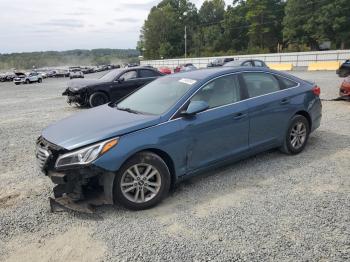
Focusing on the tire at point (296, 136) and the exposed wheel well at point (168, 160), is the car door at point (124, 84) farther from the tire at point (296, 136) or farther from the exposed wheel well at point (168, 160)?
the exposed wheel well at point (168, 160)

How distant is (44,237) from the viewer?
368 cm

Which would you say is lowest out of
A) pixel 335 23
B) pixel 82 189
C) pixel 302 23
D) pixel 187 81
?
pixel 82 189

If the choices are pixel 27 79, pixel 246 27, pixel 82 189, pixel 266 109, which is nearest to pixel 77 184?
pixel 82 189

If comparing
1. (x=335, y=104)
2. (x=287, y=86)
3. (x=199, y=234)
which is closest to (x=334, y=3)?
(x=335, y=104)

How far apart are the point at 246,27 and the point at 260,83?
8278 cm

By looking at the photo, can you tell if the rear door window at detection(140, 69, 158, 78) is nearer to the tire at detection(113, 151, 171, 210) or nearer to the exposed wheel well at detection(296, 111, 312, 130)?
the exposed wheel well at detection(296, 111, 312, 130)

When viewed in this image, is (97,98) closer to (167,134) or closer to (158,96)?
(158,96)

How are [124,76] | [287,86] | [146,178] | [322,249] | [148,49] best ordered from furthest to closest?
[148,49] < [124,76] < [287,86] < [146,178] < [322,249]

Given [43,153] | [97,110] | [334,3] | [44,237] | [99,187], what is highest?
[334,3]

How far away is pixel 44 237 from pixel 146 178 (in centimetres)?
125

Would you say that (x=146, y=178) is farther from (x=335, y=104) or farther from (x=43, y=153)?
(x=335, y=104)

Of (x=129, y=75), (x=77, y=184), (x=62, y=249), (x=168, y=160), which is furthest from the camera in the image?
(x=129, y=75)

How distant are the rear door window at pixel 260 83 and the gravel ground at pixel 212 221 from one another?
3.68 feet

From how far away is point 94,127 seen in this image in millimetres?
4324
